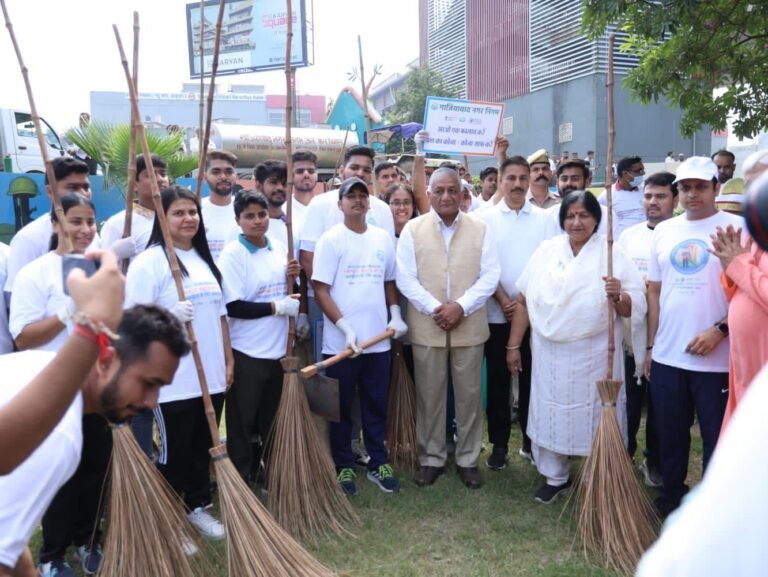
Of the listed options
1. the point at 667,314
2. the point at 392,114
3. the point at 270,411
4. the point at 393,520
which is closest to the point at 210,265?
the point at 270,411

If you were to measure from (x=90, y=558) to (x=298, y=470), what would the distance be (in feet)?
3.36

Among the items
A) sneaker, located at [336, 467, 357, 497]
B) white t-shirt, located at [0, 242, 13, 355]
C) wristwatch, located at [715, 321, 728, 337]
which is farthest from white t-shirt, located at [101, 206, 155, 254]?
wristwatch, located at [715, 321, 728, 337]

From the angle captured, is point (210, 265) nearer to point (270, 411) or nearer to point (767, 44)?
point (270, 411)

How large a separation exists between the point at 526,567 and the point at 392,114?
34.7m

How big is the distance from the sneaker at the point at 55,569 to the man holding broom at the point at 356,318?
1.47m

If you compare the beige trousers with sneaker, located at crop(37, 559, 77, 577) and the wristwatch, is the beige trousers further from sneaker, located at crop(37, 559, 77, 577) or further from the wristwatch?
sneaker, located at crop(37, 559, 77, 577)

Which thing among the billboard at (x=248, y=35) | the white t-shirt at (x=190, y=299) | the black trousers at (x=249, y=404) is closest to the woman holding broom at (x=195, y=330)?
the white t-shirt at (x=190, y=299)

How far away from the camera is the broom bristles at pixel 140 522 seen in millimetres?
2617

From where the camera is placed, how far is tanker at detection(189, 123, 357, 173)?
1462 cm

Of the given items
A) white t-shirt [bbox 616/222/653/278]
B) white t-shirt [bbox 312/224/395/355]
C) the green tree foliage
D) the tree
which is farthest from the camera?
the green tree foliage

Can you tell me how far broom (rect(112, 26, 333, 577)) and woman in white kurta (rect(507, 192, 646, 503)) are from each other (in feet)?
5.06

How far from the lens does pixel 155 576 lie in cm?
262

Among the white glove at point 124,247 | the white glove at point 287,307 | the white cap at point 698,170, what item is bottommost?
the white glove at point 287,307

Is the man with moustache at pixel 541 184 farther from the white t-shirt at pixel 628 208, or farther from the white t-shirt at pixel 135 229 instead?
the white t-shirt at pixel 135 229
